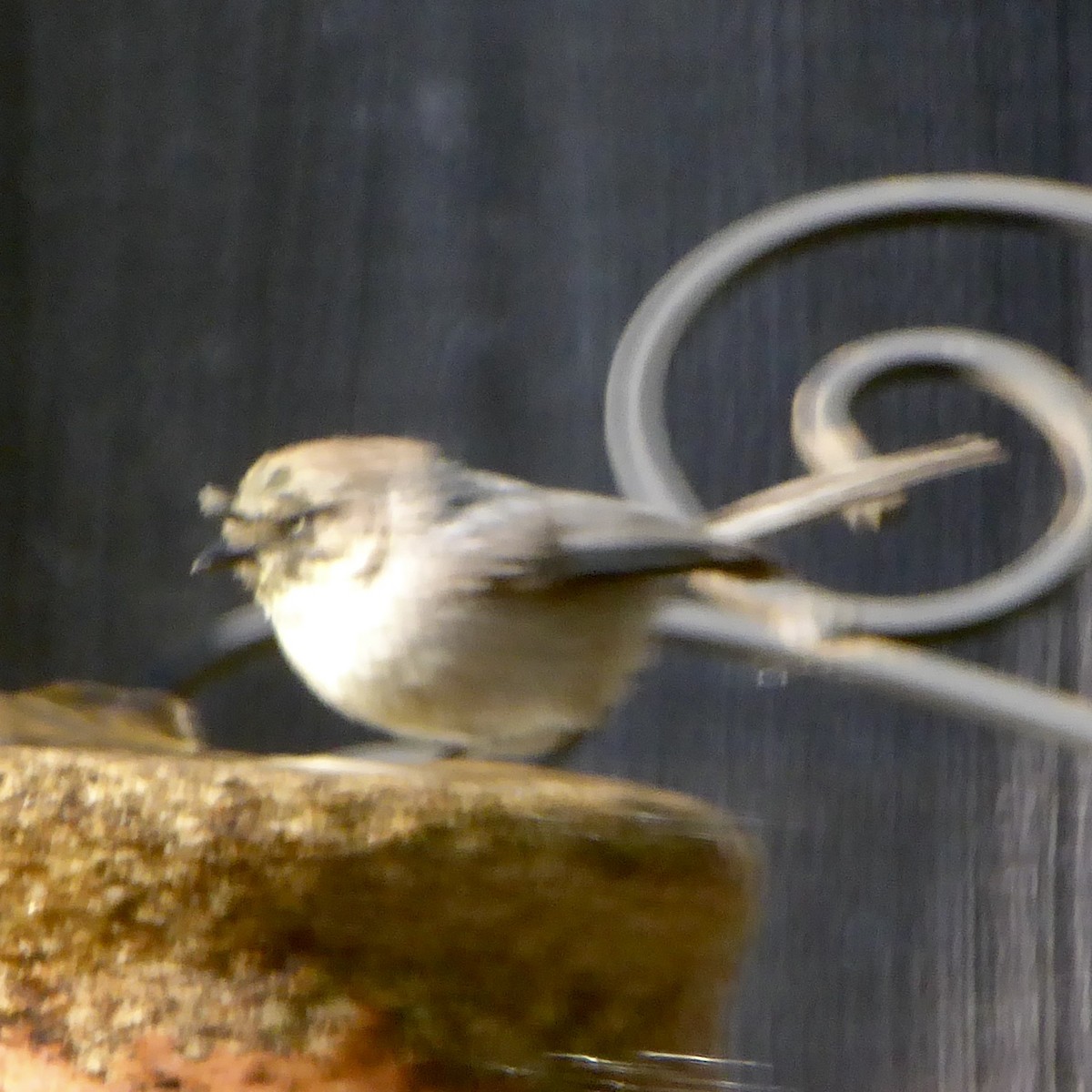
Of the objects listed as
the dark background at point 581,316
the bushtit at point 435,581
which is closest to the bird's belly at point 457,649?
the bushtit at point 435,581

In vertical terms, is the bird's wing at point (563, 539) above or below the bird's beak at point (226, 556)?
above

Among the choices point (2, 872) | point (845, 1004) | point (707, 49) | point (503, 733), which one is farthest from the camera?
point (707, 49)

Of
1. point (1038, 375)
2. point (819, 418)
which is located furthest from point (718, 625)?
point (1038, 375)

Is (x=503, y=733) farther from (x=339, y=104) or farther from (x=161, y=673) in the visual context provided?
(x=339, y=104)

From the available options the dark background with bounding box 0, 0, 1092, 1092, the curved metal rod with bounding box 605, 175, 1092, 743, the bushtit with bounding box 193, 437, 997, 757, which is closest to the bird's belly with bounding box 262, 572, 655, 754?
the bushtit with bounding box 193, 437, 997, 757

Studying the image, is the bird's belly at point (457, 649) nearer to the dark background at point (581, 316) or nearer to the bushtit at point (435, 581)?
the bushtit at point (435, 581)

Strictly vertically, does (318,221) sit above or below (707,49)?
below

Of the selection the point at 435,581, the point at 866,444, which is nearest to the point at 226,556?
the point at 435,581
